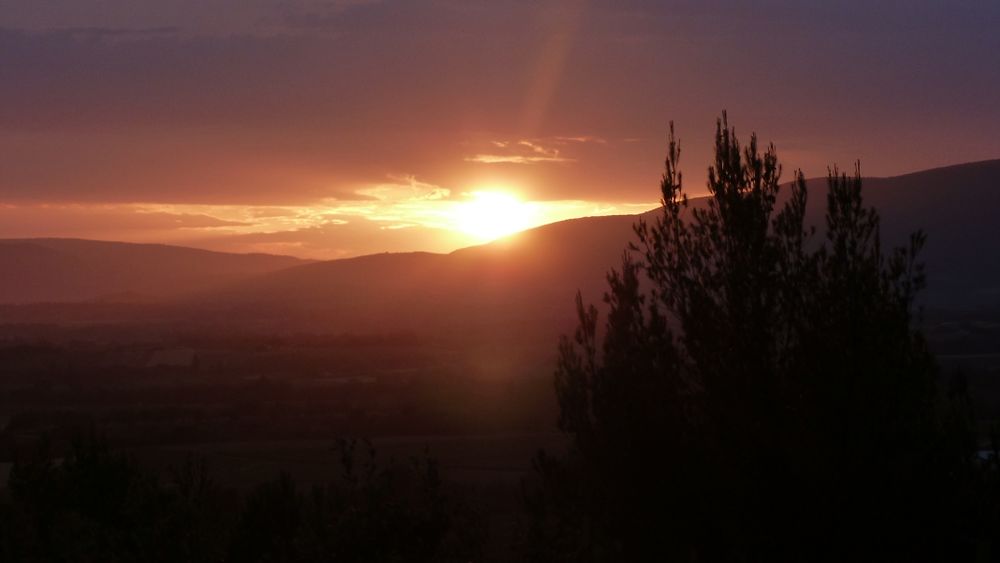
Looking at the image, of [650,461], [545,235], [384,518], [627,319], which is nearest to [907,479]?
[650,461]

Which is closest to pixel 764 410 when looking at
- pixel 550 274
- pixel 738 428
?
pixel 738 428

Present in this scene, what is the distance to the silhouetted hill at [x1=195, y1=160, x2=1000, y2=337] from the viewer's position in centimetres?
11025

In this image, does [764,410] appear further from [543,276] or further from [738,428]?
[543,276]

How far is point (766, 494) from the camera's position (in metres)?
8.80

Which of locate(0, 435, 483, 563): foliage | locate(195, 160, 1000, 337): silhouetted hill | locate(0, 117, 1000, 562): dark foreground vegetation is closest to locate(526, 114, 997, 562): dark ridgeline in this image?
locate(0, 117, 1000, 562): dark foreground vegetation

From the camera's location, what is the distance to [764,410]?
29.3 feet

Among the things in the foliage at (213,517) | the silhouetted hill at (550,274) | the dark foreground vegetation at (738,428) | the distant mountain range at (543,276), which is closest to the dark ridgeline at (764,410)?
the dark foreground vegetation at (738,428)

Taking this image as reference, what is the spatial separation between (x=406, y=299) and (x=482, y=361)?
66237 millimetres

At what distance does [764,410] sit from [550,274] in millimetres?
117506

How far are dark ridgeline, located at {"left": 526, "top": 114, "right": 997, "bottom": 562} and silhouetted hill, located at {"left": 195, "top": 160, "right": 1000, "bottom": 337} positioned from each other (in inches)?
3176

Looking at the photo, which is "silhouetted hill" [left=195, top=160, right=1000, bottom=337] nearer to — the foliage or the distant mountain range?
the distant mountain range

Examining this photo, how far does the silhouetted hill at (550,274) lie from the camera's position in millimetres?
110250

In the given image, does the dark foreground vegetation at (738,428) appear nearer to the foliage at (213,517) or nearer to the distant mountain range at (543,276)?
the foliage at (213,517)

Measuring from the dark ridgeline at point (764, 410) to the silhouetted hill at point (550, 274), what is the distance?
265 ft
